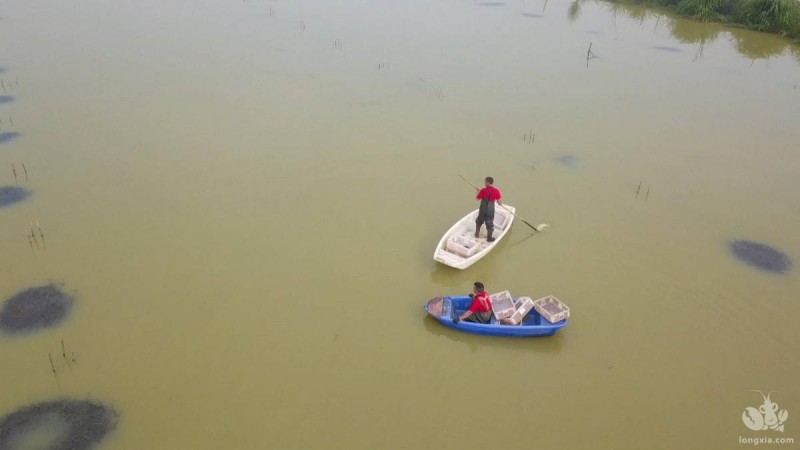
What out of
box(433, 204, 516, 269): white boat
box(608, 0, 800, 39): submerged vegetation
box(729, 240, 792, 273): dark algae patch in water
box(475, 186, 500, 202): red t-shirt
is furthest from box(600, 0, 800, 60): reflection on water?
box(475, 186, 500, 202): red t-shirt

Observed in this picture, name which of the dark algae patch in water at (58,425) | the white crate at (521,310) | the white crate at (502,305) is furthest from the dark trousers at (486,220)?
the dark algae patch in water at (58,425)

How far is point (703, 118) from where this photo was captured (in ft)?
40.3

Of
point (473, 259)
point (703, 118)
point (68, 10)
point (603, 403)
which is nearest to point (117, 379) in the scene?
point (473, 259)

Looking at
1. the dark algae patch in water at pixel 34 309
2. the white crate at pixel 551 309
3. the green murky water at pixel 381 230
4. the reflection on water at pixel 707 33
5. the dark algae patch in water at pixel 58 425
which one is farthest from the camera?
the reflection on water at pixel 707 33

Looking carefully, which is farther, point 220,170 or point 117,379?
point 220,170

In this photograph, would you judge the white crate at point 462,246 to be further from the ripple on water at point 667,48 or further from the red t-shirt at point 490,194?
the ripple on water at point 667,48

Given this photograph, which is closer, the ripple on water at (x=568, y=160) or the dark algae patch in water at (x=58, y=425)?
the dark algae patch in water at (x=58, y=425)

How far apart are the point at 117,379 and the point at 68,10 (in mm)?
14708

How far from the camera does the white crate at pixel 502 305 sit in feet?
22.5

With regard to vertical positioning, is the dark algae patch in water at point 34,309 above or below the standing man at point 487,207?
below

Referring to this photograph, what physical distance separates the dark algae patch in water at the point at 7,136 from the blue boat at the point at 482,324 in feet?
27.9

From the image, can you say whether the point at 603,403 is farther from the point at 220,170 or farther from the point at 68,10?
the point at 68,10

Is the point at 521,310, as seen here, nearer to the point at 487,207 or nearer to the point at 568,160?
the point at 487,207

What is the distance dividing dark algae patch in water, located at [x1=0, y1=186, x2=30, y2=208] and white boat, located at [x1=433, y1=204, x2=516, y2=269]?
257 inches
